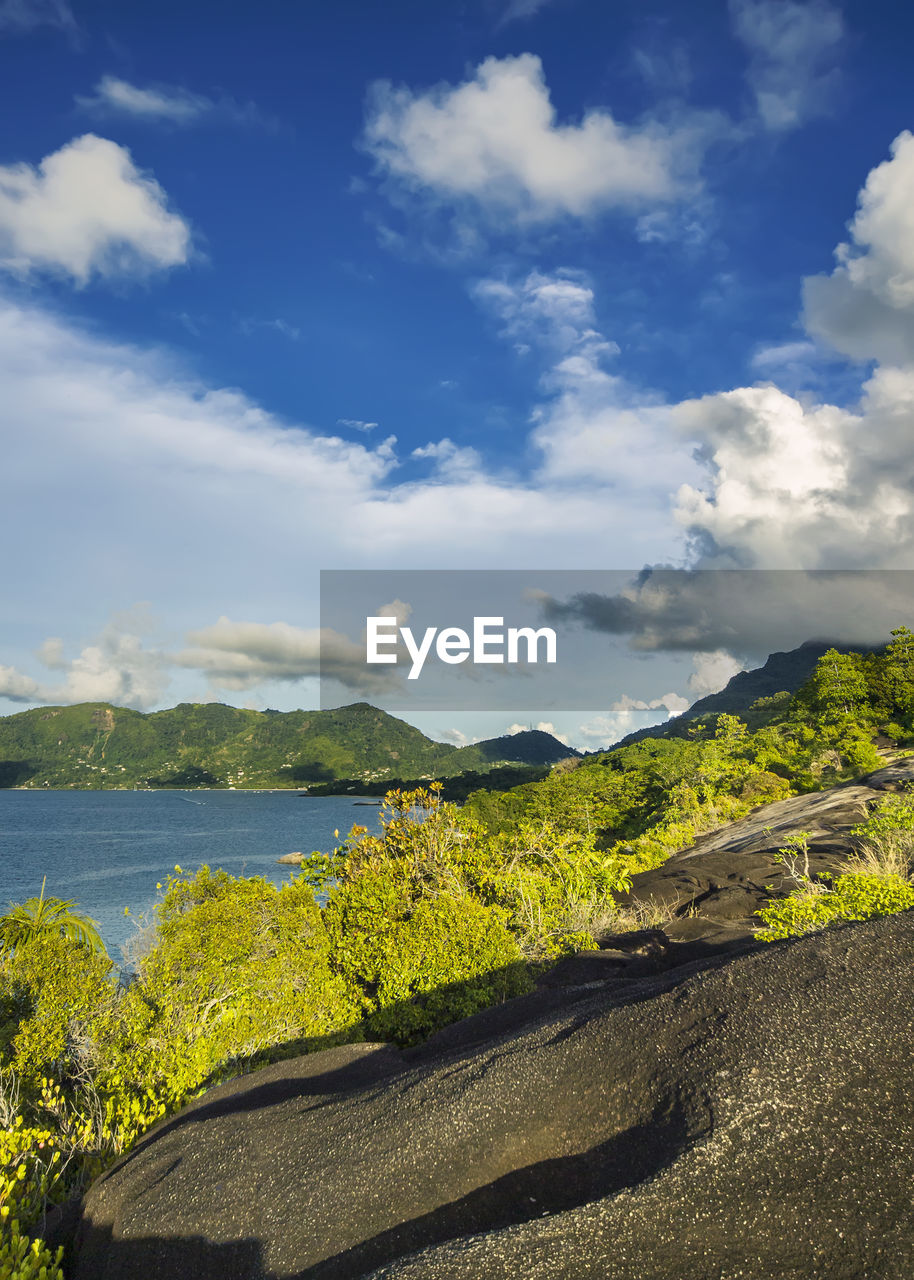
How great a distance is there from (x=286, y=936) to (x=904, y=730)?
55.5m

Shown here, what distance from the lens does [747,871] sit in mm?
25641

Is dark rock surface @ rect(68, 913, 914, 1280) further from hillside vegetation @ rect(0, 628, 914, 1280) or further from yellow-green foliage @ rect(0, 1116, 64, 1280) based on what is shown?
hillside vegetation @ rect(0, 628, 914, 1280)

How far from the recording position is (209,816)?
13862 centimetres

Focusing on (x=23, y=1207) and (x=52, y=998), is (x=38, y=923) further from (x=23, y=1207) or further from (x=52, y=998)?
(x=23, y=1207)

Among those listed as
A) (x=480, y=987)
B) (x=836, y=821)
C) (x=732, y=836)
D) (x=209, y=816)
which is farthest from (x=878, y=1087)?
(x=209, y=816)

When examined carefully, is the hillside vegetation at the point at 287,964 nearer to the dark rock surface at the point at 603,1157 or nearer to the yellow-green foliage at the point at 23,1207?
the yellow-green foliage at the point at 23,1207

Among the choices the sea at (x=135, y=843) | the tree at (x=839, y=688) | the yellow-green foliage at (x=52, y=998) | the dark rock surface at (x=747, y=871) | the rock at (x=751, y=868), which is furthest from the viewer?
the tree at (x=839, y=688)

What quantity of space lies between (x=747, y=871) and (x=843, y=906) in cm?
1390

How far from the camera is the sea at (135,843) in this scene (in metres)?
56.9

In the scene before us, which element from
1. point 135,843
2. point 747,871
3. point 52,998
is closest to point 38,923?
point 52,998

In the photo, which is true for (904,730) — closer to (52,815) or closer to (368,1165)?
(368,1165)

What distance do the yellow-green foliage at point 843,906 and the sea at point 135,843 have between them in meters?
13.0

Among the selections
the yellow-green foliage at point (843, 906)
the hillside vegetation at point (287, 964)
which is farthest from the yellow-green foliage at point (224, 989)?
the yellow-green foliage at point (843, 906)

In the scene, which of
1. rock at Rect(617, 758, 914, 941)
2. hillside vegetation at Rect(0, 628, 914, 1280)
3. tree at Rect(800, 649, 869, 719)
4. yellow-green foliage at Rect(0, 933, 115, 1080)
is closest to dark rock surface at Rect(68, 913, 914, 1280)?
hillside vegetation at Rect(0, 628, 914, 1280)
